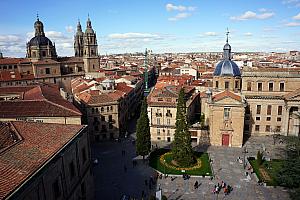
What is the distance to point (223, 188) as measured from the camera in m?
35.8

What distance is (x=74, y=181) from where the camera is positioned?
87.6 ft

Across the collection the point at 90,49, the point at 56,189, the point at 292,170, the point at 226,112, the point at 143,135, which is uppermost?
the point at 90,49

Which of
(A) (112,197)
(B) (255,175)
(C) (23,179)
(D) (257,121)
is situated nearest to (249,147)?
(D) (257,121)

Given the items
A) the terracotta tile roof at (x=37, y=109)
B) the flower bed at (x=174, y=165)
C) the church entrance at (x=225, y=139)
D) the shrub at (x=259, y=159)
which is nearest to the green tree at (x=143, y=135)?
the flower bed at (x=174, y=165)

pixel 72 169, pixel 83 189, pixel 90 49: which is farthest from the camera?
pixel 90 49

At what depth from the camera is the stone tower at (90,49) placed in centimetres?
9831

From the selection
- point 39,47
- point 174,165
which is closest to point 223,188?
point 174,165

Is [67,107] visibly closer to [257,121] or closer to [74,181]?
[74,181]

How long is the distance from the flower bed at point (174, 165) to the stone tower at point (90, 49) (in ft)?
200

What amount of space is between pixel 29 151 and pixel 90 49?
81.9m

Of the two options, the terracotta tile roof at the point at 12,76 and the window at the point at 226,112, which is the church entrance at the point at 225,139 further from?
the terracotta tile roof at the point at 12,76

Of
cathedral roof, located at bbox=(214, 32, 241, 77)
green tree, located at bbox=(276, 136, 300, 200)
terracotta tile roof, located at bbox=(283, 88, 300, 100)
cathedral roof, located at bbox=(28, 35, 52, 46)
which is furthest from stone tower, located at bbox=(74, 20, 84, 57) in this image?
green tree, located at bbox=(276, 136, 300, 200)

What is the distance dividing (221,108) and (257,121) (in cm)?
1132

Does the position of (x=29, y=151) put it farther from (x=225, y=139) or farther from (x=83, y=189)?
(x=225, y=139)
